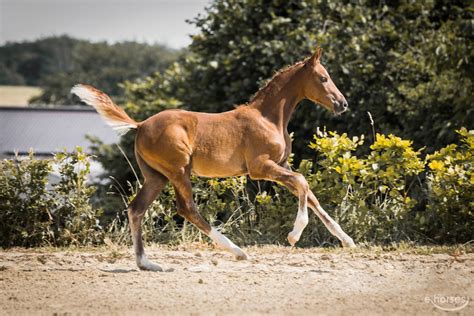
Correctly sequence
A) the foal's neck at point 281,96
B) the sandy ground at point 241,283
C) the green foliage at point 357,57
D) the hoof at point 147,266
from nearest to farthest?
the sandy ground at point 241,283
the hoof at point 147,266
the foal's neck at point 281,96
the green foliage at point 357,57

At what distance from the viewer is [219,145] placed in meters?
7.57

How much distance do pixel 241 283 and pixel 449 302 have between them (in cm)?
175

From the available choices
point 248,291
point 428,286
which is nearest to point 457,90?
point 428,286

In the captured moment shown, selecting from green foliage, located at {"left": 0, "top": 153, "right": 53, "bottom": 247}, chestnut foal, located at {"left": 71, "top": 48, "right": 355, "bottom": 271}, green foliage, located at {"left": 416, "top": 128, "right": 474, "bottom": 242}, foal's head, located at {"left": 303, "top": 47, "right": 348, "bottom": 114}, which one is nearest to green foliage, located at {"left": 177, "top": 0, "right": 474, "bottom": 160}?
green foliage, located at {"left": 416, "top": 128, "right": 474, "bottom": 242}

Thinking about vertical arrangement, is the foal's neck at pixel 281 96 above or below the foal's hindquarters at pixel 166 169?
above

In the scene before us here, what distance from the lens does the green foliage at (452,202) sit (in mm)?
8906

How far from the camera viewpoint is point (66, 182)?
29.9ft

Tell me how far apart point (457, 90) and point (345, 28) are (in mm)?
2755

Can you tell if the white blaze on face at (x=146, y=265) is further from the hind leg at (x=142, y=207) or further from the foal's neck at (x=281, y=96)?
the foal's neck at (x=281, y=96)

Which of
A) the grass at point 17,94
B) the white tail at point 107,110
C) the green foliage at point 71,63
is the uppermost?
the white tail at point 107,110

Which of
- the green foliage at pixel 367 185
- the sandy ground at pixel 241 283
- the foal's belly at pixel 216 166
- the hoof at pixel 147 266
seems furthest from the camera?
the green foliage at pixel 367 185

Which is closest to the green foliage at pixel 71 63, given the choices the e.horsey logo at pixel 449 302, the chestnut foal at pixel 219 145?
the chestnut foal at pixel 219 145

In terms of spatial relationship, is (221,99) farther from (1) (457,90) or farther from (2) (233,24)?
(1) (457,90)

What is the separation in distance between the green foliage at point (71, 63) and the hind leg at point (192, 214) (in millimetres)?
57359
